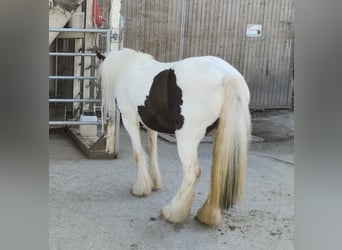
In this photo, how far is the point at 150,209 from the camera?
7.25 ft

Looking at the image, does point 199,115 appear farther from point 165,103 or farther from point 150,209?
point 150,209

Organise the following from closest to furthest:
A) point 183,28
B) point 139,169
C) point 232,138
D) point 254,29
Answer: point 232,138, point 139,169, point 183,28, point 254,29

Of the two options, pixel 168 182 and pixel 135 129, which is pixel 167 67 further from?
pixel 168 182

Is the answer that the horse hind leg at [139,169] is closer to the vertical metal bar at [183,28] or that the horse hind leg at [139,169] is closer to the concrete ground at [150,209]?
the concrete ground at [150,209]

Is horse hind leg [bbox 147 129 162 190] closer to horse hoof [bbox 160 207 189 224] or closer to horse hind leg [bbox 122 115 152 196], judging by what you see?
horse hind leg [bbox 122 115 152 196]

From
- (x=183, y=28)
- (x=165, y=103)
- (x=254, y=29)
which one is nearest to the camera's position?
(x=165, y=103)

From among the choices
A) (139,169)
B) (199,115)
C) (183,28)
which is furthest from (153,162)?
(183,28)

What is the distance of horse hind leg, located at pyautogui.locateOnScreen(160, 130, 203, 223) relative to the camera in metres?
1.94

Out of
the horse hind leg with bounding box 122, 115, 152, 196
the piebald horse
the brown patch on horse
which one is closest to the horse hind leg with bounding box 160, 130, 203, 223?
the piebald horse

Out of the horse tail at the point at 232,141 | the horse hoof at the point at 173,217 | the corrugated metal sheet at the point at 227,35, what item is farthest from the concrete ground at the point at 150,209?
the corrugated metal sheet at the point at 227,35

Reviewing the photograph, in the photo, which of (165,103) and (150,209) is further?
(150,209)

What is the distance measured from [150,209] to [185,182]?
348mm

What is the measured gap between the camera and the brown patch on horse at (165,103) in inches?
75.7

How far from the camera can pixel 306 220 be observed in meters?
0.54
